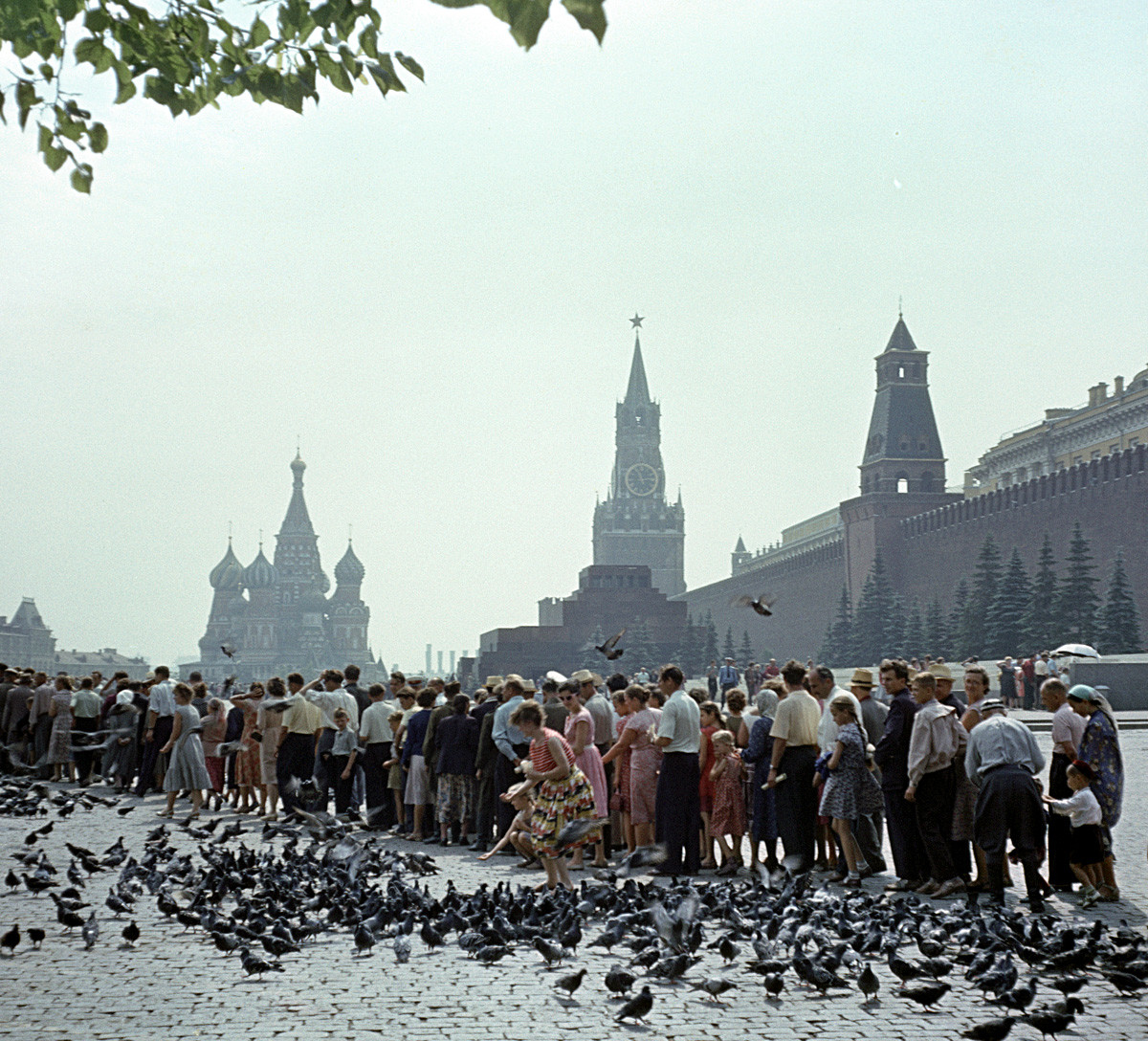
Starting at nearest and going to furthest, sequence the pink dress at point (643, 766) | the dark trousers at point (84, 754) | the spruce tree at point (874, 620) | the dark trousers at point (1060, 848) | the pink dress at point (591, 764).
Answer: the dark trousers at point (1060, 848) < the pink dress at point (591, 764) < the pink dress at point (643, 766) < the dark trousers at point (84, 754) < the spruce tree at point (874, 620)

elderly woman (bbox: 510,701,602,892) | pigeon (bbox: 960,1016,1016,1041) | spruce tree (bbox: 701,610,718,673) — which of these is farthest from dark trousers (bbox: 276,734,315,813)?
spruce tree (bbox: 701,610,718,673)

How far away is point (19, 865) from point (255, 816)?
3.34 metres

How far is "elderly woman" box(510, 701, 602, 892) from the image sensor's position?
7023 millimetres

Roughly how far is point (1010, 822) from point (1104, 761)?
0.61 m

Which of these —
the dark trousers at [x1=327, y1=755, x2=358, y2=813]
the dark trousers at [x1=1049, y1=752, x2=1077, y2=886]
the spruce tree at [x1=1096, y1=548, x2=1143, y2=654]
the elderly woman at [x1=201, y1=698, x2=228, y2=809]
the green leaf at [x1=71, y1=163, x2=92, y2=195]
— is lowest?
the dark trousers at [x1=1049, y1=752, x2=1077, y2=886]

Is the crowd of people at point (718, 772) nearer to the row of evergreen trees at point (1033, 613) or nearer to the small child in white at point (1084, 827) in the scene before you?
the small child in white at point (1084, 827)

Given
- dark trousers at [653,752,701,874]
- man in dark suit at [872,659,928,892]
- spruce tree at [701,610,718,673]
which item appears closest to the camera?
man in dark suit at [872,659,928,892]

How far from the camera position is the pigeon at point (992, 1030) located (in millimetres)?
4391

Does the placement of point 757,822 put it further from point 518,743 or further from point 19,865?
point 19,865

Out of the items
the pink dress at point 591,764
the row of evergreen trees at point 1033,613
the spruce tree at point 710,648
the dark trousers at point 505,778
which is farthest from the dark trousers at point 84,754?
the spruce tree at point 710,648

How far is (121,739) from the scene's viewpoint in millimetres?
14523

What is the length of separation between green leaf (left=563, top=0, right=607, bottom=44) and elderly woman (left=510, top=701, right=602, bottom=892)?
489 centimetres

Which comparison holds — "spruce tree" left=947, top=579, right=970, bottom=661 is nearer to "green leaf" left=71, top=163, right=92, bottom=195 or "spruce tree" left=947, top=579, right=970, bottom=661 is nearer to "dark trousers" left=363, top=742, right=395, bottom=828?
"dark trousers" left=363, top=742, right=395, bottom=828

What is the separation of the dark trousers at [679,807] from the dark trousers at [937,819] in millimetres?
1306
